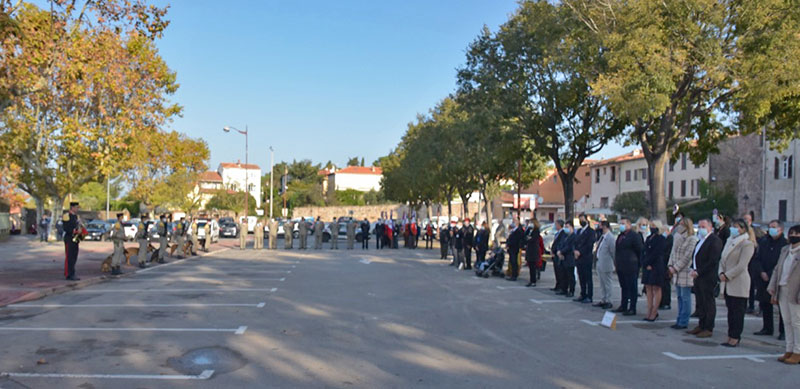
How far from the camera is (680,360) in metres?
8.48

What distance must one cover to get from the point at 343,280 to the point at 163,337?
8.57m

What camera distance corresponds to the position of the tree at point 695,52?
18.9 metres

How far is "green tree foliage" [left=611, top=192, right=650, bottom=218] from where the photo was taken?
54.9 meters

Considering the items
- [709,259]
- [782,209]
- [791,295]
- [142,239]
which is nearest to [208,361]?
[791,295]

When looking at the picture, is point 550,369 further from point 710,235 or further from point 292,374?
point 710,235

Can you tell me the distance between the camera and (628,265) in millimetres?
12305

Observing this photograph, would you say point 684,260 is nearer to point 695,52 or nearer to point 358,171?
point 695,52

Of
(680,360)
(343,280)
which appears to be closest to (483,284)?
(343,280)

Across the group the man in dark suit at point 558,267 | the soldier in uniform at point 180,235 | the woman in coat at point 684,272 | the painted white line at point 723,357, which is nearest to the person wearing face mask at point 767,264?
the woman in coat at point 684,272

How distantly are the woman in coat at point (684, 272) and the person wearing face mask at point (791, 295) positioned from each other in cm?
198

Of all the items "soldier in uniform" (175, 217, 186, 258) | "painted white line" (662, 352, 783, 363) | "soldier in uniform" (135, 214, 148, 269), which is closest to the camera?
"painted white line" (662, 352, 783, 363)

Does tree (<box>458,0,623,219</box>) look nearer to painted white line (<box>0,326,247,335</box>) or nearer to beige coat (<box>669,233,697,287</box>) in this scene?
beige coat (<box>669,233,697,287</box>)

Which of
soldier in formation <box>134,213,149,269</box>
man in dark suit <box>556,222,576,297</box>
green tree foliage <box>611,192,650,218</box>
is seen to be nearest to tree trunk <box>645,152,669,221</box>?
man in dark suit <box>556,222,576,297</box>

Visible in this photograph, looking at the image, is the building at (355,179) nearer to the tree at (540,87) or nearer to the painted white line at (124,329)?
the tree at (540,87)
